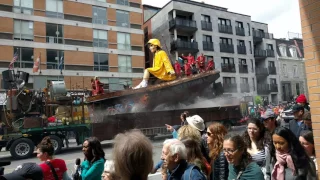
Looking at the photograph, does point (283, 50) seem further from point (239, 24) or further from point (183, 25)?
point (183, 25)

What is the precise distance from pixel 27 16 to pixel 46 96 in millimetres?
14367

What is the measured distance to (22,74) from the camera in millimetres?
12719

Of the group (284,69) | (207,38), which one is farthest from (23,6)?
(284,69)

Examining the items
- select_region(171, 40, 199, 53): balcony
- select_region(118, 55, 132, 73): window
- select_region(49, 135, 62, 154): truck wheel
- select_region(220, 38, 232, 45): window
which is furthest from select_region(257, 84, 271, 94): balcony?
select_region(49, 135, 62, 154): truck wheel

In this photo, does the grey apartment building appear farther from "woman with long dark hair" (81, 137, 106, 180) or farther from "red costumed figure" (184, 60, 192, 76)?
"woman with long dark hair" (81, 137, 106, 180)

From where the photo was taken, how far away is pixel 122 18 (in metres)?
29.5

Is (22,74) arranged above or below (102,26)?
below

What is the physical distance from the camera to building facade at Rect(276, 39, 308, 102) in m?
41.8

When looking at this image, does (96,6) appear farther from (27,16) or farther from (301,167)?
(301,167)

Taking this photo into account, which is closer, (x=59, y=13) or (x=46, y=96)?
(x=46, y=96)

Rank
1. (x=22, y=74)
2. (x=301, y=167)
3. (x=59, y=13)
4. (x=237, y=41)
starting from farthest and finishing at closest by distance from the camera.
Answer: (x=237, y=41)
(x=59, y=13)
(x=22, y=74)
(x=301, y=167)

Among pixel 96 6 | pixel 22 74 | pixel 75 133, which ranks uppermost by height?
pixel 96 6

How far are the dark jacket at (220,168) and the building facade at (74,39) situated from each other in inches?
746

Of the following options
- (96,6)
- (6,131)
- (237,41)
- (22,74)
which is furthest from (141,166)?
(237,41)
